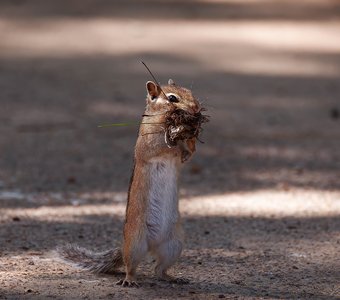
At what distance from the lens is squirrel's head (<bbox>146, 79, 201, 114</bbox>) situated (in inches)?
235

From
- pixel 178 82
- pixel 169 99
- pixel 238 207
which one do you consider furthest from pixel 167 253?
pixel 178 82

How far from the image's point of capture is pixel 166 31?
15695 mm

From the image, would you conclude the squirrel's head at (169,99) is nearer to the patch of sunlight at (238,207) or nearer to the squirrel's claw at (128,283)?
the squirrel's claw at (128,283)

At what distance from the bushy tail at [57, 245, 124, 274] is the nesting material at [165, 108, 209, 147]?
805 millimetres

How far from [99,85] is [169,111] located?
23.3ft

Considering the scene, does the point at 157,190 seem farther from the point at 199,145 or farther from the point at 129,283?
the point at 199,145

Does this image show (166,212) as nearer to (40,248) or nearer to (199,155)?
(40,248)

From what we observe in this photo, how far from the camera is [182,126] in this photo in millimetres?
5918

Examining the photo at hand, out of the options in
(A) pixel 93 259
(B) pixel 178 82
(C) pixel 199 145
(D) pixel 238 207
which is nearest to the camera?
(A) pixel 93 259

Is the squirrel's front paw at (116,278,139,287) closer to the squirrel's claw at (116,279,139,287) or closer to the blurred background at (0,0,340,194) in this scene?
the squirrel's claw at (116,279,139,287)

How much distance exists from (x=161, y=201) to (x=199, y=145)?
474cm

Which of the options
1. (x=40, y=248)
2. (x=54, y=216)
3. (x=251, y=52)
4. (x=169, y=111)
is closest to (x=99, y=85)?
(x=251, y=52)

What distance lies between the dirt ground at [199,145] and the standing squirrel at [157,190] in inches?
8.5

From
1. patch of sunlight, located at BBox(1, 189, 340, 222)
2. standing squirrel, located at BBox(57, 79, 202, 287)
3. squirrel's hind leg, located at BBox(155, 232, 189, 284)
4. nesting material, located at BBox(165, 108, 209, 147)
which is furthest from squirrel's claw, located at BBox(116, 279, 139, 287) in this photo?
patch of sunlight, located at BBox(1, 189, 340, 222)
